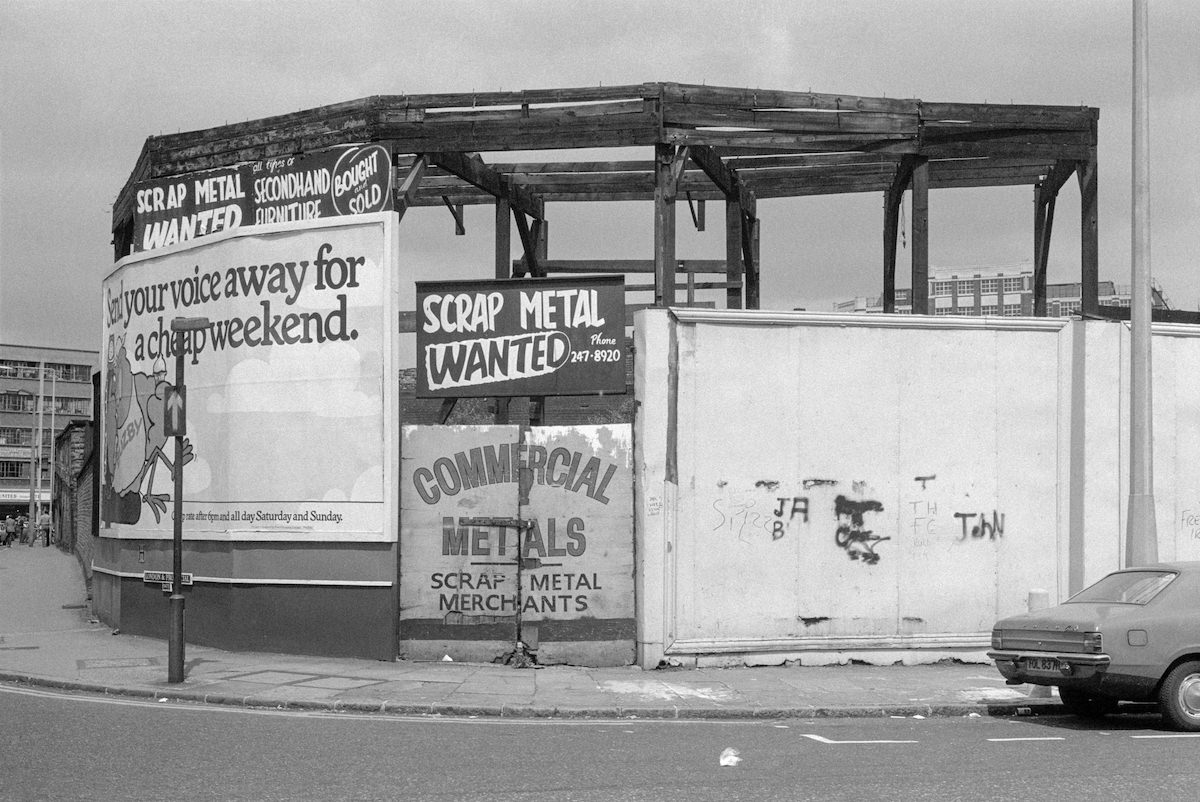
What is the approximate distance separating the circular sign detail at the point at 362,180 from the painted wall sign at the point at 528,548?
3224 mm

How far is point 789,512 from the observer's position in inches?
644

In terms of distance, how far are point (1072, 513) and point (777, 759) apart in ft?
28.0

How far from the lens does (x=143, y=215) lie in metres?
19.0

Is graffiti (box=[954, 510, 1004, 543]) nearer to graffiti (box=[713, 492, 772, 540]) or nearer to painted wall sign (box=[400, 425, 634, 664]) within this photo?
graffiti (box=[713, 492, 772, 540])

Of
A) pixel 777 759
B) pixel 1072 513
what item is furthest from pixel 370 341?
pixel 1072 513

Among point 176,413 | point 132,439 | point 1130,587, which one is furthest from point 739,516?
point 132,439

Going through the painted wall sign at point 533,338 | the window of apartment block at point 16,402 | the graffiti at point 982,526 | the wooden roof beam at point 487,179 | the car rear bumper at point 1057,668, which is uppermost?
the wooden roof beam at point 487,179

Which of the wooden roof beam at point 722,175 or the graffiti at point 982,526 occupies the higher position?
the wooden roof beam at point 722,175

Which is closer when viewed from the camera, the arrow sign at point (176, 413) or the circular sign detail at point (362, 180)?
the arrow sign at point (176, 413)

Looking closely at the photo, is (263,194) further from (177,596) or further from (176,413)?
(177,596)

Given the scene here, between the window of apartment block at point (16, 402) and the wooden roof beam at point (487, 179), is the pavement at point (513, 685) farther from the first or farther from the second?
the window of apartment block at point (16, 402)

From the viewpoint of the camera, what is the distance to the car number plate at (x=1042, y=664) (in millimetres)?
11961

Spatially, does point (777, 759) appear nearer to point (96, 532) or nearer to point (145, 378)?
point (145, 378)

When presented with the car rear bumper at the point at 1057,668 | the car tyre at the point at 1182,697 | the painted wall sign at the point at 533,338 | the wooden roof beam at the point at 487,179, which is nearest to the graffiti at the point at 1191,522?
the car tyre at the point at 1182,697
